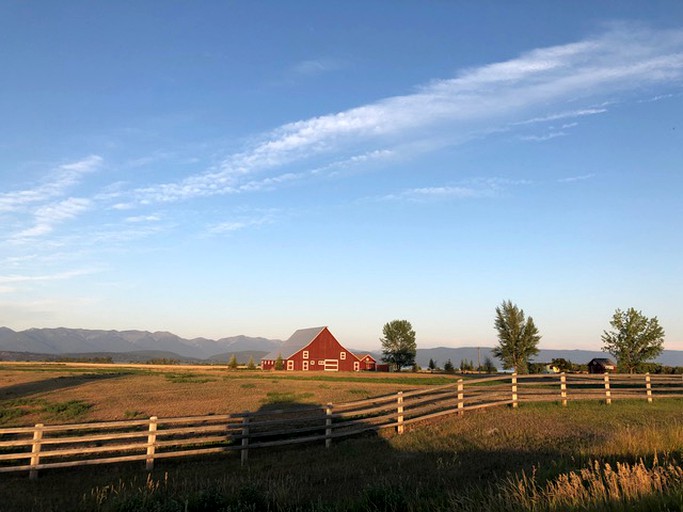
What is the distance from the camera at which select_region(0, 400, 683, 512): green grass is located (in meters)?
6.28

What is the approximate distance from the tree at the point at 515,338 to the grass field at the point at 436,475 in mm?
52148

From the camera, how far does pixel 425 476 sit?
33.6ft

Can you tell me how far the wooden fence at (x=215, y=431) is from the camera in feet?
42.7

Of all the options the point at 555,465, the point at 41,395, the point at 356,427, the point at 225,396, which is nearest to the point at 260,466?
the point at 356,427

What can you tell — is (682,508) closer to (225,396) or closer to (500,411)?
(500,411)

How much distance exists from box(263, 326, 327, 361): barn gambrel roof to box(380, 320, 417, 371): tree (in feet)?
70.1

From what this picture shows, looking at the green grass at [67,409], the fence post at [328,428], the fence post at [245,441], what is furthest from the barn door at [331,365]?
the fence post at [245,441]

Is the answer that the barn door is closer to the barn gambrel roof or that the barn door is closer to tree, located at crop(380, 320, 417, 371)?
the barn gambrel roof

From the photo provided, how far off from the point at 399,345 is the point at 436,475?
100 meters

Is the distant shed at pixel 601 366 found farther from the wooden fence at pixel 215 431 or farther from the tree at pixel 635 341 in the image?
the wooden fence at pixel 215 431

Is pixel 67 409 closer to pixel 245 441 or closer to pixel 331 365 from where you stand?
pixel 245 441

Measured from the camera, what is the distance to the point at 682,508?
4.68 m

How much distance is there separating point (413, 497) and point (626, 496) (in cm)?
378

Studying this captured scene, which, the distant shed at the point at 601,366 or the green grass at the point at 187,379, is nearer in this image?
the green grass at the point at 187,379
